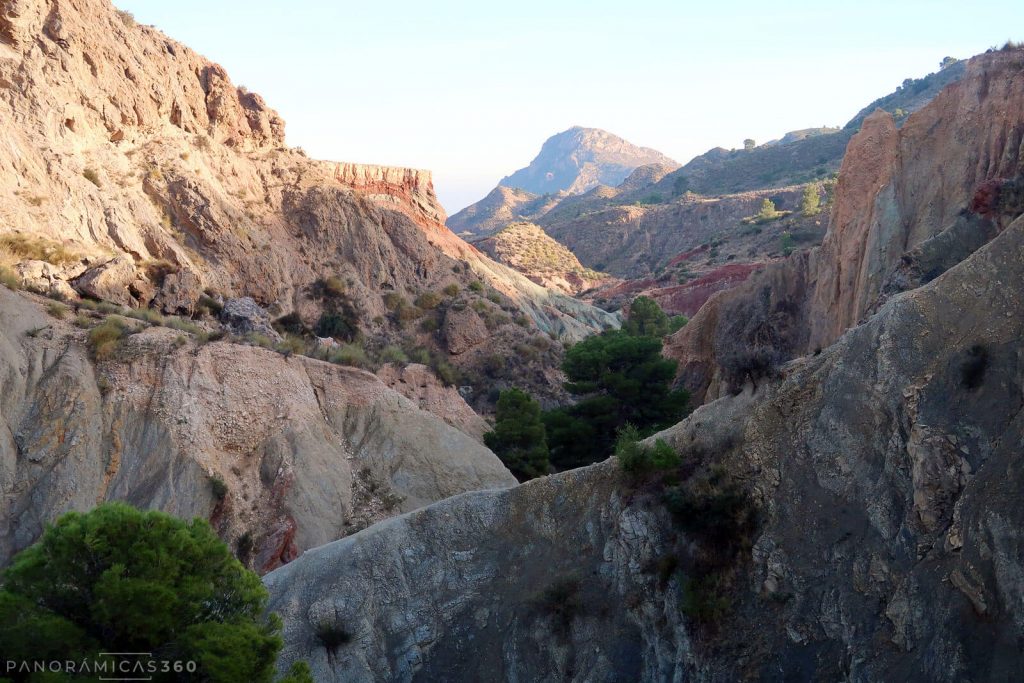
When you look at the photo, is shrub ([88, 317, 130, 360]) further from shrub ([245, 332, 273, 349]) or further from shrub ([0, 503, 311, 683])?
shrub ([0, 503, 311, 683])

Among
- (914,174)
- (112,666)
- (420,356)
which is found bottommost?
(420,356)

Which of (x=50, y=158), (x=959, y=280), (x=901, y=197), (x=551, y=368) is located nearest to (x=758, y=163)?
(x=551, y=368)

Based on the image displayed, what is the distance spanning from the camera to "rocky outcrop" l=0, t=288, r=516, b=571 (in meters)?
25.9

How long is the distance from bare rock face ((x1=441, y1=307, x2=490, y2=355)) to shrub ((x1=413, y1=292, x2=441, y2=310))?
1.11 metres

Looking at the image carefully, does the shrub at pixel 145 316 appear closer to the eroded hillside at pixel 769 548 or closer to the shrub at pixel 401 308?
the eroded hillside at pixel 769 548

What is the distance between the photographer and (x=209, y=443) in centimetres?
2797

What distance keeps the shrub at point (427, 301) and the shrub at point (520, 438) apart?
663 inches

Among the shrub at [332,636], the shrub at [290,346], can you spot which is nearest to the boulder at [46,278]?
the shrub at [290,346]

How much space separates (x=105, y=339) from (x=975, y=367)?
23.4m

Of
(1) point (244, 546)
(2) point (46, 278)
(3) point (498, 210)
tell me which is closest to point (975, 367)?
(1) point (244, 546)

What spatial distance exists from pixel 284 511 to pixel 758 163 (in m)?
124

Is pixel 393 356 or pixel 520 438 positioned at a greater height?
pixel 393 356

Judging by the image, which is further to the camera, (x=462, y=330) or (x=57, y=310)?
(x=462, y=330)

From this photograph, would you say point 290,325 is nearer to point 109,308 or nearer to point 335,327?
point 335,327
